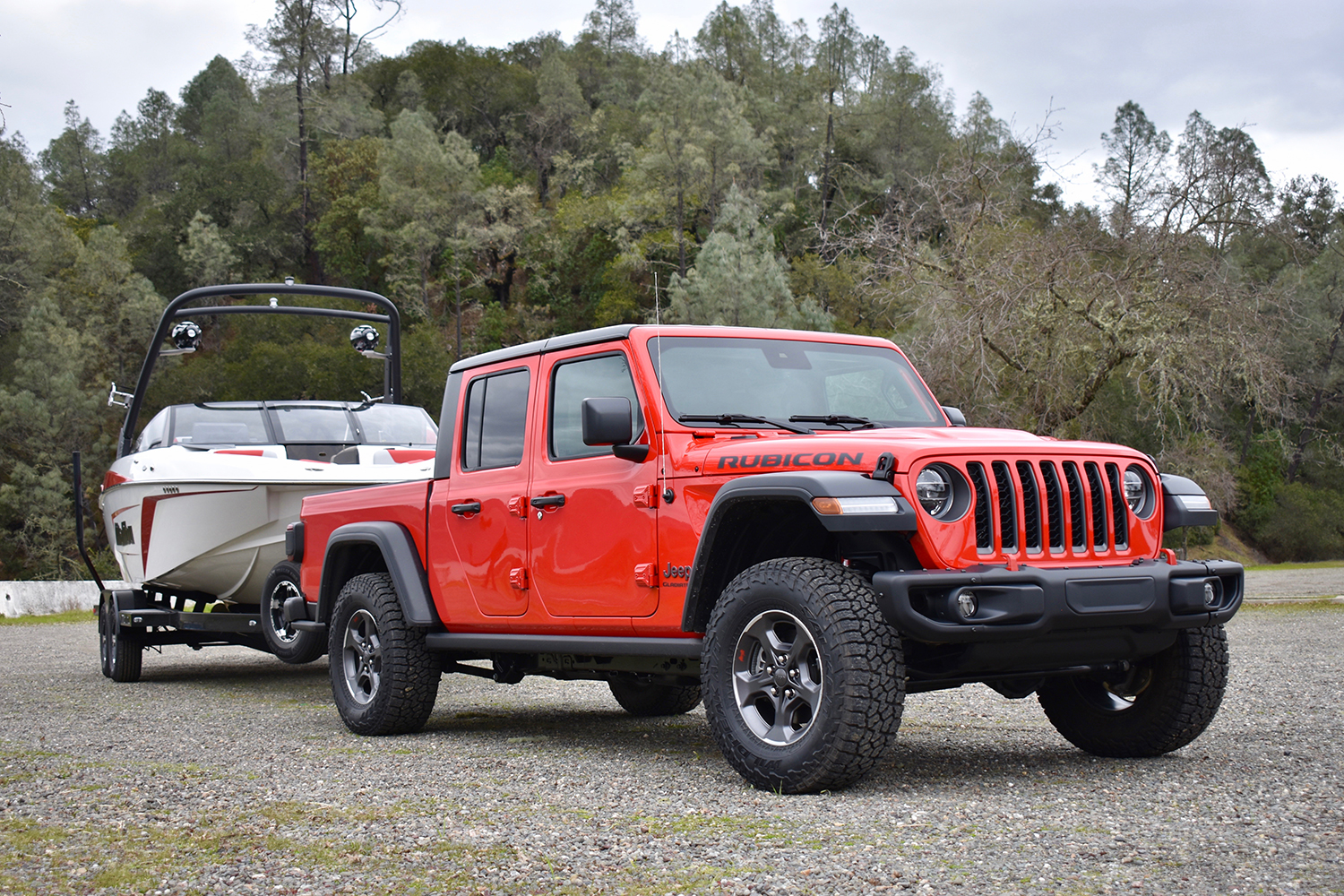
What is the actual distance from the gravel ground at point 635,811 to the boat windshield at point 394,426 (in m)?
3.08

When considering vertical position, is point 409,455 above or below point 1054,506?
above

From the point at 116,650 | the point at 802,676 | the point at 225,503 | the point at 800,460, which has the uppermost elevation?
the point at 800,460

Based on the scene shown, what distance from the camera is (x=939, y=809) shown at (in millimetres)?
4652

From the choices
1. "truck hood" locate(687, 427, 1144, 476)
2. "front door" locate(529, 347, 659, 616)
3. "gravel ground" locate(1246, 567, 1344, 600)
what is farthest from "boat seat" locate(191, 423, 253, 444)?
"gravel ground" locate(1246, 567, 1344, 600)

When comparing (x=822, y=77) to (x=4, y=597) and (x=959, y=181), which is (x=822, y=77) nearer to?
(x=959, y=181)

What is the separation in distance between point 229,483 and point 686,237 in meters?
55.2

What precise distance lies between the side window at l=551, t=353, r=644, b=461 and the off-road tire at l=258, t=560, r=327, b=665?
3.31 meters

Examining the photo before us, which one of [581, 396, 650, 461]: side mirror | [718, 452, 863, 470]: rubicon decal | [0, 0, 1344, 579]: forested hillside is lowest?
[718, 452, 863, 470]: rubicon decal

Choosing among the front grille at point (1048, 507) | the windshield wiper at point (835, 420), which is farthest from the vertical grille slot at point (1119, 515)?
the windshield wiper at point (835, 420)

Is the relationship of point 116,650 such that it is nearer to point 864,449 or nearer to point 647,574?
point 647,574

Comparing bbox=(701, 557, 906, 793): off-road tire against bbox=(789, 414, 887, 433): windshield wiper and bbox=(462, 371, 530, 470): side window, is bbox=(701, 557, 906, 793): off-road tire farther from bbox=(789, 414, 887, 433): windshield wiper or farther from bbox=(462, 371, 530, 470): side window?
bbox=(462, 371, 530, 470): side window

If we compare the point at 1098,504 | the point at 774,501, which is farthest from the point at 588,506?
the point at 1098,504

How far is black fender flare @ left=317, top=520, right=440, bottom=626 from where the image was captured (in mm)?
7078

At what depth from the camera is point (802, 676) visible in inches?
197
